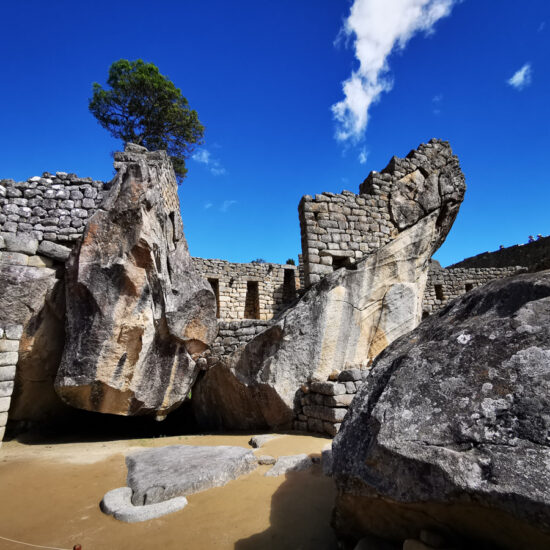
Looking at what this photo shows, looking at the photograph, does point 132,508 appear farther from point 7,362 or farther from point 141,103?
point 141,103

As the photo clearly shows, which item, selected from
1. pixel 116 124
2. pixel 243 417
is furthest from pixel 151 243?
→ pixel 116 124

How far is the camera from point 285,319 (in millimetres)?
6844

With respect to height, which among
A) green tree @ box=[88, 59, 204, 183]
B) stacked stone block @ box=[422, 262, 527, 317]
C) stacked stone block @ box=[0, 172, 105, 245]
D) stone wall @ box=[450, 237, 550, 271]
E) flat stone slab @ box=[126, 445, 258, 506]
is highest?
green tree @ box=[88, 59, 204, 183]

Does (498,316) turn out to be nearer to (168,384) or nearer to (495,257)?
(168,384)

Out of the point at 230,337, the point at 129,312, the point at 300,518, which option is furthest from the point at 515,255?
the point at 300,518

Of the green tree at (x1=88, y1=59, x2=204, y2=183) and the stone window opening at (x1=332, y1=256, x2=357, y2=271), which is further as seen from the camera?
the green tree at (x1=88, y1=59, x2=204, y2=183)

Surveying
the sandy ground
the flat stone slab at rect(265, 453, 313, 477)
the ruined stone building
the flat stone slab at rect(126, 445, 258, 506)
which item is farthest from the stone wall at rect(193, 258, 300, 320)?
the flat stone slab at rect(265, 453, 313, 477)

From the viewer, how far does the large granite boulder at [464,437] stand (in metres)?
1.38

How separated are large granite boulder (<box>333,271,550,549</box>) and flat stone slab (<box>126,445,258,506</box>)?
1803 millimetres

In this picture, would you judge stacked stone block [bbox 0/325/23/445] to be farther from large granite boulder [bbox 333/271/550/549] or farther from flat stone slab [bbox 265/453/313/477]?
large granite boulder [bbox 333/271/550/549]

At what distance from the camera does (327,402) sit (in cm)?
568

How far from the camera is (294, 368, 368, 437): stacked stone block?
5.52 metres

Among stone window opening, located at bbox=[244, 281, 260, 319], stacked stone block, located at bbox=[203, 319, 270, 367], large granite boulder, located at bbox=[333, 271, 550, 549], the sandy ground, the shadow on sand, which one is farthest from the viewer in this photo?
stone window opening, located at bbox=[244, 281, 260, 319]

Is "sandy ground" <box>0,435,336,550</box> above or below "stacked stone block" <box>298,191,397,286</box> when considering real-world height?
below
